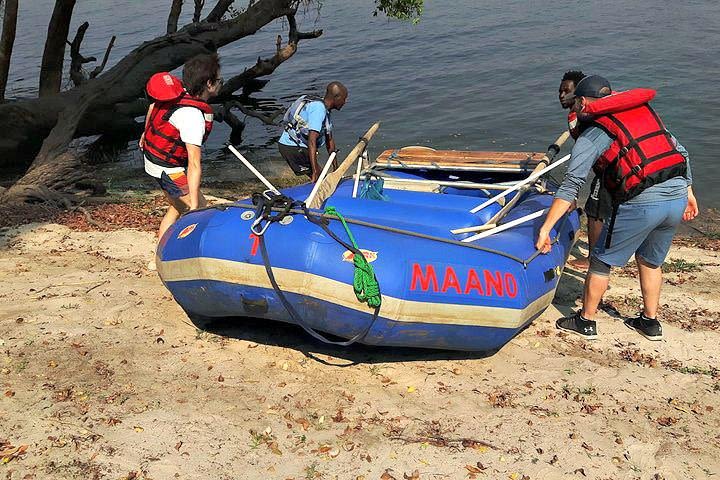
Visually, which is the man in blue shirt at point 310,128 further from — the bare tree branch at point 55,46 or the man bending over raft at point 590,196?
the bare tree branch at point 55,46

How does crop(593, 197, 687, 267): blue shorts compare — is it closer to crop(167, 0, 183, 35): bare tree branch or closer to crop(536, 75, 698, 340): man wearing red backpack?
crop(536, 75, 698, 340): man wearing red backpack

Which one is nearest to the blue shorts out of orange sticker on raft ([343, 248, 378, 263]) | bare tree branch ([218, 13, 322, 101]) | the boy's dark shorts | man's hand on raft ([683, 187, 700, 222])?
man's hand on raft ([683, 187, 700, 222])

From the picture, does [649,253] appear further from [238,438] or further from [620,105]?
[238,438]

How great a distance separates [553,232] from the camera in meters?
5.64

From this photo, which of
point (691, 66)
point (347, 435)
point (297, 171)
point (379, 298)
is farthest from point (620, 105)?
point (691, 66)

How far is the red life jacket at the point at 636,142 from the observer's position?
480 cm

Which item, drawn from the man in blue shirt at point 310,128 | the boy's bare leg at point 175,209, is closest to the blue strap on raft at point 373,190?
the man in blue shirt at point 310,128

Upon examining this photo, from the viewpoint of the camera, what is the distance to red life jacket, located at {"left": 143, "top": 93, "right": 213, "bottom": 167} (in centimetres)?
530

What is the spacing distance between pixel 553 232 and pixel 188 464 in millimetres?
3241

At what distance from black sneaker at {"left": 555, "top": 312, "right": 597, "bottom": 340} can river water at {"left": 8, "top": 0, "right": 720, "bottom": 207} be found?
5824 millimetres

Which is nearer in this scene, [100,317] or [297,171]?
[100,317]

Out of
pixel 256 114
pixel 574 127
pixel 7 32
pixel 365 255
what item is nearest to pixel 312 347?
pixel 365 255

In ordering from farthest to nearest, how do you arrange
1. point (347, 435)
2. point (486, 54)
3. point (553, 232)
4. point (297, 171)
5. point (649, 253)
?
point (486, 54), point (297, 171), point (553, 232), point (649, 253), point (347, 435)

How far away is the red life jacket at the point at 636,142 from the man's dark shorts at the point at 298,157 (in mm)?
3560
